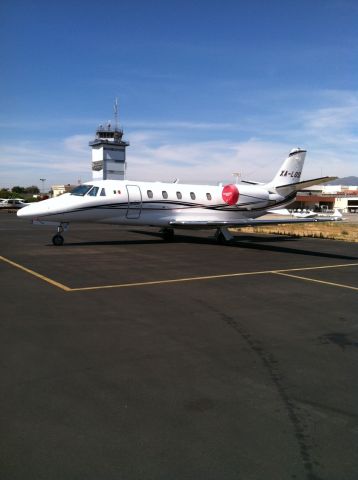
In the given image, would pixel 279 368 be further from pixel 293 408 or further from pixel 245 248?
pixel 245 248

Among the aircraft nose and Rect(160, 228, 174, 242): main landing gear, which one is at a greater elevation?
the aircraft nose

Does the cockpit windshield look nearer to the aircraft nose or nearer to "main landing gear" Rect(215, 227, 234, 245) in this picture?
the aircraft nose

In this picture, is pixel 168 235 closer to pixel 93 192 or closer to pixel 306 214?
pixel 93 192

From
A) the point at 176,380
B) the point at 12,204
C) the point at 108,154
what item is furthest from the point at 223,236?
the point at 108,154

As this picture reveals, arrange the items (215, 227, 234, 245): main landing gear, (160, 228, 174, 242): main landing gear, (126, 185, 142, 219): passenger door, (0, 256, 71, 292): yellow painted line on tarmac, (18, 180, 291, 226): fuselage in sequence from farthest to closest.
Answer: (160, 228, 174, 242): main landing gear
(215, 227, 234, 245): main landing gear
(126, 185, 142, 219): passenger door
(18, 180, 291, 226): fuselage
(0, 256, 71, 292): yellow painted line on tarmac

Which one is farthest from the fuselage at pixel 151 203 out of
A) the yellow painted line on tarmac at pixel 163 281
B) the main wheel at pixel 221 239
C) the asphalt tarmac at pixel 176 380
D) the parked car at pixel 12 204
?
the parked car at pixel 12 204

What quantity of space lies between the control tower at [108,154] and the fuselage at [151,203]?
80851 millimetres

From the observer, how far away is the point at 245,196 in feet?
75.1

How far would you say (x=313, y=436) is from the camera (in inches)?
146

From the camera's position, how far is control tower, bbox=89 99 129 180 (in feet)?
333

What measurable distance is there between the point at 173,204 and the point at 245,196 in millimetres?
4317

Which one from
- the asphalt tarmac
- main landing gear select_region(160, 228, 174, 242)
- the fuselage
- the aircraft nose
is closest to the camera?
the asphalt tarmac

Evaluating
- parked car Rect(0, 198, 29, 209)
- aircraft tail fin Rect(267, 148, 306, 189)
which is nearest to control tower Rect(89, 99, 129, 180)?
parked car Rect(0, 198, 29, 209)

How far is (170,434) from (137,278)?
7417mm
